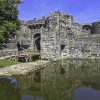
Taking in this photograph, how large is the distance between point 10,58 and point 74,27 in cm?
3219

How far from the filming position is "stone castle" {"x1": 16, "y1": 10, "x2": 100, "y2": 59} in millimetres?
74562

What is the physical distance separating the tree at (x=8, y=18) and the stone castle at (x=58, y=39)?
1196 inches

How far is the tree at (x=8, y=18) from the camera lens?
41.3 metres

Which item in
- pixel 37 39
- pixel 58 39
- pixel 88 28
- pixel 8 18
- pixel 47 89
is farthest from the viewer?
pixel 88 28

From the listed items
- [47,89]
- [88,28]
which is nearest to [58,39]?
[88,28]

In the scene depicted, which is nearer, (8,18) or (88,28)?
(8,18)

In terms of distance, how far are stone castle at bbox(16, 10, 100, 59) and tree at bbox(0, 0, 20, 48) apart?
1196 inches

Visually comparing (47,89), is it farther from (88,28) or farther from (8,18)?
(88,28)

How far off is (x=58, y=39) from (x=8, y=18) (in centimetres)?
3350

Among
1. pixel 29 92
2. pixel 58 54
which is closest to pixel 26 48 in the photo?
pixel 58 54

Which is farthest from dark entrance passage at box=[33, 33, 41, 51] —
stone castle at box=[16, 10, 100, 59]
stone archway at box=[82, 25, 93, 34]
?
stone archway at box=[82, 25, 93, 34]

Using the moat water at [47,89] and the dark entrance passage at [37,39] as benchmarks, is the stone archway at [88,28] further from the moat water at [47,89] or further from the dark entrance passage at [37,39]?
the moat water at [47,89]

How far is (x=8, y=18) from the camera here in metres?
43.4

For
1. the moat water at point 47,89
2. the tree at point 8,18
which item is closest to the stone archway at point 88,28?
the tree at point 8,18
